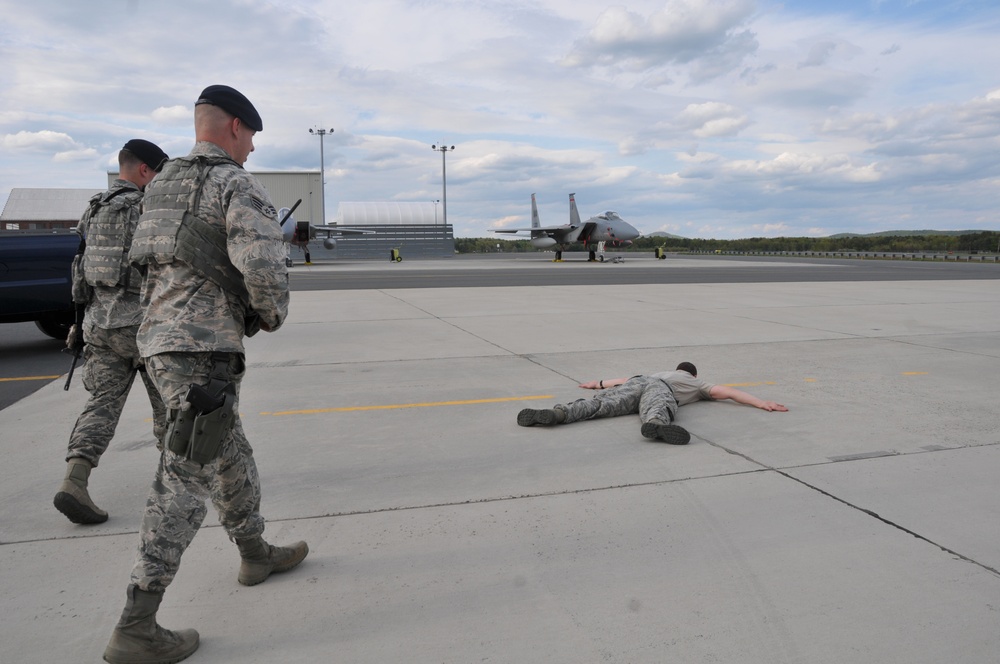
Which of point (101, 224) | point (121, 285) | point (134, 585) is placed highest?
point (101, 224)

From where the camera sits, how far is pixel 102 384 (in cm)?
413

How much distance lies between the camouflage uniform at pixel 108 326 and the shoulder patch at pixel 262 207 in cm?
163

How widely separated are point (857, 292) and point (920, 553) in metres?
17.3

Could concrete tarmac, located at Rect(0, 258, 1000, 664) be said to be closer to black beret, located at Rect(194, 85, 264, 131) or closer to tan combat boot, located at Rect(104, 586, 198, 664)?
tan combat boot, located at Rect(104, 586, 198, 664)

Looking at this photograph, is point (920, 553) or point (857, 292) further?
point (857, 292)

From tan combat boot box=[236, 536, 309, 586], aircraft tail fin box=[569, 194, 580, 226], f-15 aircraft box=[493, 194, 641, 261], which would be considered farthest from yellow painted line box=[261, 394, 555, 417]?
aircraft tail fin box=[569, 194, 580, 226]

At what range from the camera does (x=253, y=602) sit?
309cm

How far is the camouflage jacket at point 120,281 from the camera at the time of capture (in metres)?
4.07

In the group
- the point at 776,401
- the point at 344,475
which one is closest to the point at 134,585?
the point at 344,475

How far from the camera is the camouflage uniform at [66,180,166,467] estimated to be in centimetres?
407

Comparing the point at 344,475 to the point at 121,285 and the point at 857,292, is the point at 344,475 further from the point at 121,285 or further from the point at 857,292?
the point at 857,292

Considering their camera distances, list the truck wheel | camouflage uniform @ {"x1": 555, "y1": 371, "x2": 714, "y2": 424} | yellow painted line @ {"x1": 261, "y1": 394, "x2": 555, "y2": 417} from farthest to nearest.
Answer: the truck wheel
yellow painted line @ {"x1": 261, "y1": 394, "x2": 555, "y2": 417}
camouflage uniform @ {"x1": 555, "y1": 371, "x2": 714, "y2": 424}

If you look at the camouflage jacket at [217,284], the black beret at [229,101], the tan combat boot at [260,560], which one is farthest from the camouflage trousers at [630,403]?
the black beret at [229,101]

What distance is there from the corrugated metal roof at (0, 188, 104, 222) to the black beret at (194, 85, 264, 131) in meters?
79.1
